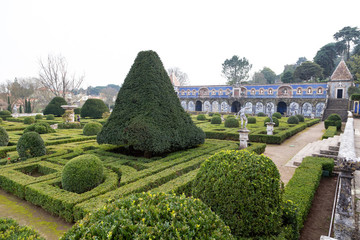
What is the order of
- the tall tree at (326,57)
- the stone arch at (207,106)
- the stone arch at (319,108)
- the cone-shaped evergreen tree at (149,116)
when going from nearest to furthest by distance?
the cone-shaped evergreen tree at (149,116), the stone arch at (319,108), the stone arch at (207,106), the tall tree at (326,57)

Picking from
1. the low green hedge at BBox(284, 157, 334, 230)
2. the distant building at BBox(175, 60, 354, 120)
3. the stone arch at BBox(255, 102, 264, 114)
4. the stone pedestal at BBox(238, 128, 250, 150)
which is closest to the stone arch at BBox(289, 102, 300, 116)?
the distant building at BBox(175, 60, 354, 120)

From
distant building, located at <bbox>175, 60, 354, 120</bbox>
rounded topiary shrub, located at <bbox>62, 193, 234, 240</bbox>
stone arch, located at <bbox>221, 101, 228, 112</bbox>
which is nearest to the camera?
rounded topiary shrub, located at <bbox>62, 193, 234, 240</bbox>

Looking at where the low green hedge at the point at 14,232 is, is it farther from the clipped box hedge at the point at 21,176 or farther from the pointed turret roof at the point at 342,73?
the pointed turret roof at the point at 342,73

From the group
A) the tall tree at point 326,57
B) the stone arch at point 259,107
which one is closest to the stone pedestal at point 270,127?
the stone arch at point 259,107

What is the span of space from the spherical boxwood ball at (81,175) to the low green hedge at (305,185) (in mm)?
4628

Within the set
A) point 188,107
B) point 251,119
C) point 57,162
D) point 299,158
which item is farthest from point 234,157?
point 188,107

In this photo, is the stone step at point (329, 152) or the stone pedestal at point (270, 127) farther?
the stone pedestal at point (270, 127)

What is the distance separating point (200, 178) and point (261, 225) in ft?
3.57

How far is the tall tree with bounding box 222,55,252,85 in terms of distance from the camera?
187ft

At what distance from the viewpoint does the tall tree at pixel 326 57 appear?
4584 centimetres

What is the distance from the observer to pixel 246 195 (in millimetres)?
3010

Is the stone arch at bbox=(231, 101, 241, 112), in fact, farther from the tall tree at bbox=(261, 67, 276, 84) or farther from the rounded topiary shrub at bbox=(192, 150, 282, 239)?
A: the rounded topiary shrub at bbox=(192, 150, 282, 239)

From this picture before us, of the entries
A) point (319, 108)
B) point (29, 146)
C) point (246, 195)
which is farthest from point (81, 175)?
point (319, 108)

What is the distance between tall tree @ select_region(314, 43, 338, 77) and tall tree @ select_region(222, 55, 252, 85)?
51.6 ft
